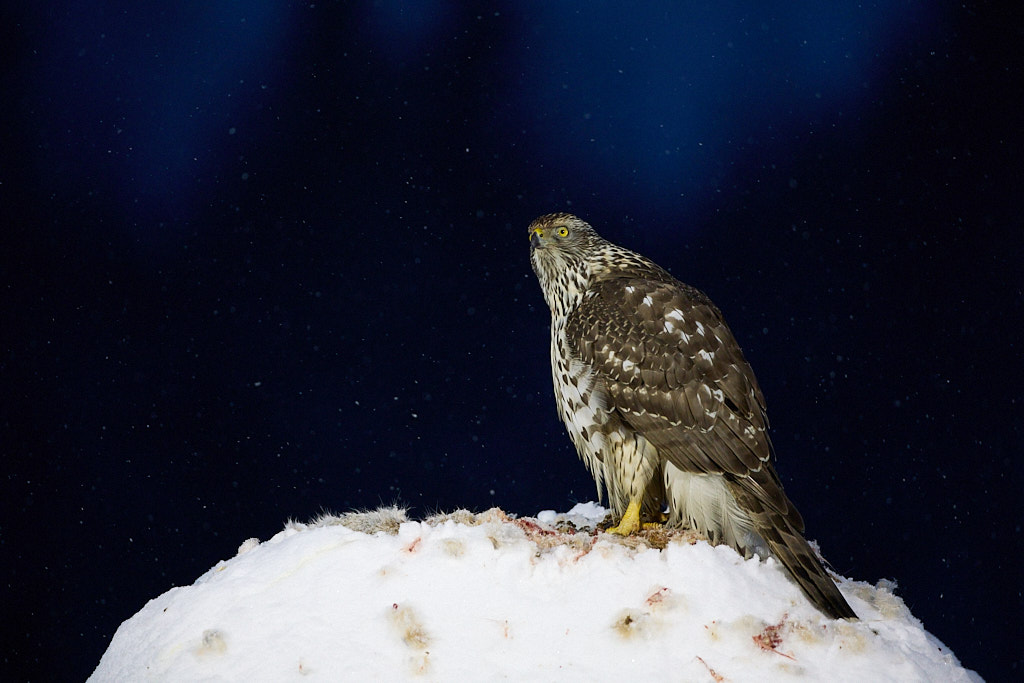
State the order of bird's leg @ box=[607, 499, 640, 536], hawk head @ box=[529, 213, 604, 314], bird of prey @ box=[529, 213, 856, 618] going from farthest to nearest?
hawk head @ box=[529, 213, 604, 314]
bird's leg @ box=[607, 499, 640, 536]
bird of prey @ box=[529, 213, 856, 618]

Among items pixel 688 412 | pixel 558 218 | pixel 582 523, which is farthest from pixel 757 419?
pixel 558 218

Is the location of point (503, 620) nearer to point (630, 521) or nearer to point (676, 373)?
point (630, 521)

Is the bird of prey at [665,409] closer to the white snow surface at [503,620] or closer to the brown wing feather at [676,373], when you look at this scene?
the brown wing feather at [676,373]

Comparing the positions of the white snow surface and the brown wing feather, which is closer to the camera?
the white snow surface

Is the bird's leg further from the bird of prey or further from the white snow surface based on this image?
the white snow surface

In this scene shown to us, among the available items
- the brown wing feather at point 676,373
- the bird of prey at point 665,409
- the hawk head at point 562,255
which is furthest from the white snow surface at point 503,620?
the hawk head at point 562,255

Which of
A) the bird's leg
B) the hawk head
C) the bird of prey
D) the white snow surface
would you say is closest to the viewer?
the white snow surface

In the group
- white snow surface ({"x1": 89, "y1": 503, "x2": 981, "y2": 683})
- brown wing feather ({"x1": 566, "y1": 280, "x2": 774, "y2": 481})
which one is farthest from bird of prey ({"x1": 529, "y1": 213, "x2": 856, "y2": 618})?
white snow surface ({"x1": 89, "y1": 503, "x2": 981, "y2": 683})
